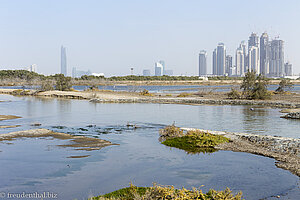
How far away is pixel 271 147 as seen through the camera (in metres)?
16.0

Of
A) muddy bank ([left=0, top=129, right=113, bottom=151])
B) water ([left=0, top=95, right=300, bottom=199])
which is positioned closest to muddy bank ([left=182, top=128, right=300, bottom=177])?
water ([left=0, top=95, right=300, bottom=199])

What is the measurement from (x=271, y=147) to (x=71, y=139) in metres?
11.3

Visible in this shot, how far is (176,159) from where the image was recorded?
14.5 m

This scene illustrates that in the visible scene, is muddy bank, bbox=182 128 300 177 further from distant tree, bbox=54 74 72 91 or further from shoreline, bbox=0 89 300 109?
distant tree, bbox=54 74 72 91

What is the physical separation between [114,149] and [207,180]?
6.36m

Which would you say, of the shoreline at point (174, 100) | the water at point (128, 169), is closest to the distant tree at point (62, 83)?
the shoreline at point (174, 100)

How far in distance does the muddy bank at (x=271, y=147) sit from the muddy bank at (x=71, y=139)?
6553mm

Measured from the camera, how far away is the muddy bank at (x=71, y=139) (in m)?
16.9

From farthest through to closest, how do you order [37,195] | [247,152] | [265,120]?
[265,120]
[247,152]
[37,195]

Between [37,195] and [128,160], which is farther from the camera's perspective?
[128,160]

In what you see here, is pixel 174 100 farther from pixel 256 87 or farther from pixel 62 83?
pixel 62 83

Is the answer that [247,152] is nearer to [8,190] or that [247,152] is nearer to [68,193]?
[68,193]

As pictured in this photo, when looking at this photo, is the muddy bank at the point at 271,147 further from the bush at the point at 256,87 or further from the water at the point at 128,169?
the bush at the point at 256,87

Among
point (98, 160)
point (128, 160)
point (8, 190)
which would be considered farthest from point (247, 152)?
point (8, 190)
